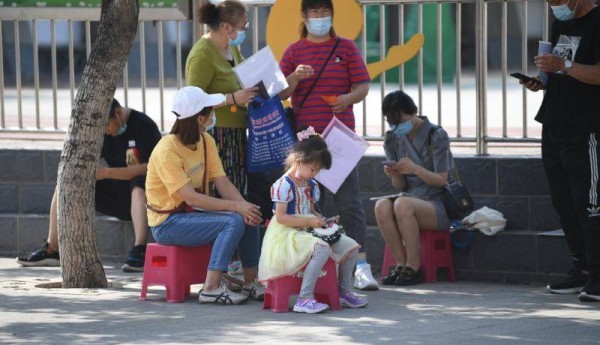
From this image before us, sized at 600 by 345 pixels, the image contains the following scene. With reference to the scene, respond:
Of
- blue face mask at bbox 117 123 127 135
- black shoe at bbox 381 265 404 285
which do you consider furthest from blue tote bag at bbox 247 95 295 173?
blue face mask at bbox 117 123 127 135

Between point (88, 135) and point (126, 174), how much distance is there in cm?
122

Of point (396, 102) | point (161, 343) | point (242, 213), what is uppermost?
point (396, 102)

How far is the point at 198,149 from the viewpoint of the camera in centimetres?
908

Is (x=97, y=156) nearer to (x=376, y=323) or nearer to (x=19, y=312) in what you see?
(x=19, y=312)

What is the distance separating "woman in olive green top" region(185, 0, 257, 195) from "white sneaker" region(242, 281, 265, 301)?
0.79 meters

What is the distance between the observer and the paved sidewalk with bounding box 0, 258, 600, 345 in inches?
300

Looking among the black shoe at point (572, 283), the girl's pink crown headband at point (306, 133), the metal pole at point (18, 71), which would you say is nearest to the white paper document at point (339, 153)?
the girl's pink crown headband at point (306, 133)

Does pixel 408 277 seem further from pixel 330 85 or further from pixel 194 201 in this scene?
pixel 194 201

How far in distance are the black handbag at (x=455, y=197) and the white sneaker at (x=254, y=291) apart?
4.95ft

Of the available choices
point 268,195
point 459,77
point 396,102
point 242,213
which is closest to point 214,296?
point 242,213

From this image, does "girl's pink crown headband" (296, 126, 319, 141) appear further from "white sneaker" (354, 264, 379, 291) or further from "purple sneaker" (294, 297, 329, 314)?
"purple sneaker" (294, 297, 329, 314)

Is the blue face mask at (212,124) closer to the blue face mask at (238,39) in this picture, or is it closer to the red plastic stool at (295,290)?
the blue face mask at (238,39)

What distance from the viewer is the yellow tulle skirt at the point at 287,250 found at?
847 centimetres

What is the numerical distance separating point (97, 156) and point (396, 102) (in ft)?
6.90
